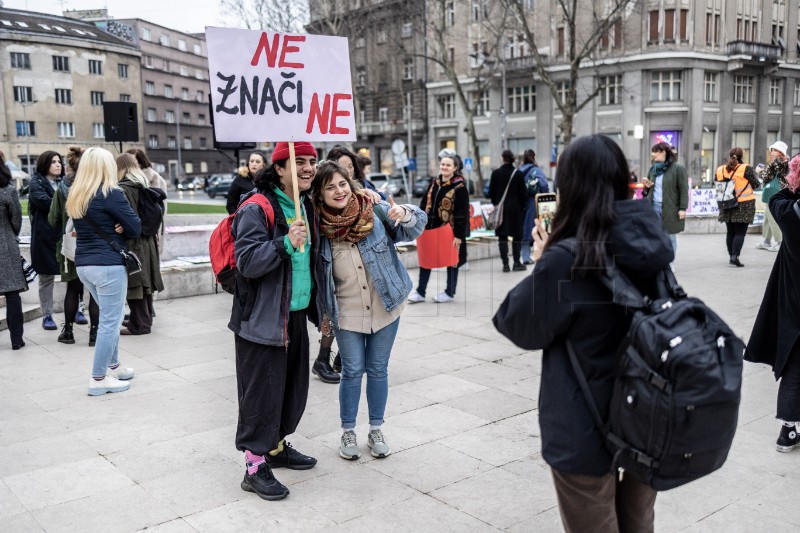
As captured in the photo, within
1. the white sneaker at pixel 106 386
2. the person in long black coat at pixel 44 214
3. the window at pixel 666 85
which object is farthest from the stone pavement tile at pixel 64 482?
the window at pixel 666 85

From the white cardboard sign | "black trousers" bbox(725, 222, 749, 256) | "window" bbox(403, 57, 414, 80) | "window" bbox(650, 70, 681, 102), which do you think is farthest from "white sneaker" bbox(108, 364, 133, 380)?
"window" bbox(403, 57, 414, 80)

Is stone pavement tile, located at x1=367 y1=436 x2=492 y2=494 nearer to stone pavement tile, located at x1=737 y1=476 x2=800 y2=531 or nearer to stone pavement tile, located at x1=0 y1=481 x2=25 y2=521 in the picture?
stone pavement tile, located at x1=737 y1=476 x2=800 y2=531

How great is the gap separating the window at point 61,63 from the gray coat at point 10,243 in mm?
67449

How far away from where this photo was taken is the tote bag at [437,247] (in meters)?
9.24

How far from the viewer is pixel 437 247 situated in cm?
923

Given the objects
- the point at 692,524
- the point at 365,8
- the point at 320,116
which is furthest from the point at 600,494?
the point at 365,8

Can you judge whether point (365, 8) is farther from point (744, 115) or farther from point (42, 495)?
point (42, 495)

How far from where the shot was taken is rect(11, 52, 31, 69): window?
63.3 metres

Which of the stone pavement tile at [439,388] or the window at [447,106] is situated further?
the window at [447,106]

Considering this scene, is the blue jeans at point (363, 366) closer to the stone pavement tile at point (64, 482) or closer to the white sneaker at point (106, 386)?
the stone pavement tile at point (64, 482)

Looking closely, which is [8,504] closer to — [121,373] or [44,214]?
[121,373]

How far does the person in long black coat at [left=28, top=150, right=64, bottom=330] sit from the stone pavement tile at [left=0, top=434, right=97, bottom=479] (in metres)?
3.74

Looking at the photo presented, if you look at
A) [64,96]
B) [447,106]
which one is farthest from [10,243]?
[64,96]

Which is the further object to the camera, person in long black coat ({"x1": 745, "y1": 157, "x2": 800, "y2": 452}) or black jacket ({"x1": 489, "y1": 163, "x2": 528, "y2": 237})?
black jacket ({"x1": 489, "y1": 163, "x2": 528, "y2": 237})
